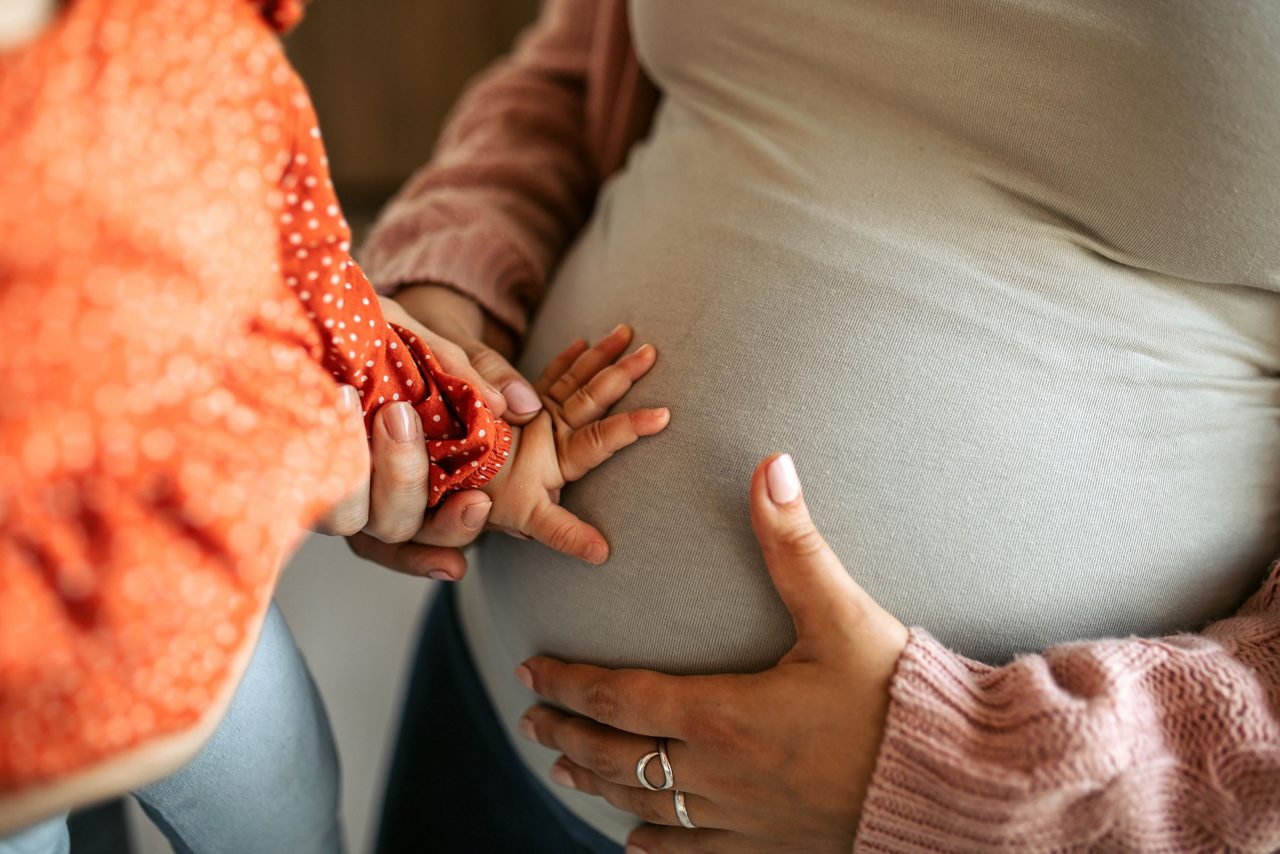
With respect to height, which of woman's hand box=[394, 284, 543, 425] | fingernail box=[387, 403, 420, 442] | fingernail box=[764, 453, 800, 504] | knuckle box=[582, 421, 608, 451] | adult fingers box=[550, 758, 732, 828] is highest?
fingernail box=[764, 453, 800, 504]

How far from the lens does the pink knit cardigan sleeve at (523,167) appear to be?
2.56 feet

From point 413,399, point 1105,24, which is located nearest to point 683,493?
point 413,399

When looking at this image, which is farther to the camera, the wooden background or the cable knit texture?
the wooden background

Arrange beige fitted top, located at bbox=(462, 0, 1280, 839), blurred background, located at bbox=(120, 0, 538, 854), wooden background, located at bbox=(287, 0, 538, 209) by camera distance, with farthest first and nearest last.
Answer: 1. wooden background, located at bbox=(287, 0, 538, 209)
2. blurred background, located at bbox=(120, 0, 538, 854)
3. beige fitted top, located at bbox=(462, 0, 1280, 839)

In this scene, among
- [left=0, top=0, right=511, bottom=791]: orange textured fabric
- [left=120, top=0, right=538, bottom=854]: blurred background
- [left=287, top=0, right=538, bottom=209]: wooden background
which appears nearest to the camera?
[left=0, top=0, right=511, bottom=791]: orange textured fabric

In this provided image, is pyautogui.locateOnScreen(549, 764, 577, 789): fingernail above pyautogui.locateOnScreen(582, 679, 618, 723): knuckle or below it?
below

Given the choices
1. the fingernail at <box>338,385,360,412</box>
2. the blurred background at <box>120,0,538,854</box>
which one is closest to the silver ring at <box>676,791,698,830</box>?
the fingernail at <box>338,385,360,412</box>

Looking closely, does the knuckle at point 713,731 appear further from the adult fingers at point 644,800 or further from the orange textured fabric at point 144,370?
the orange textured fabric at point 144,370

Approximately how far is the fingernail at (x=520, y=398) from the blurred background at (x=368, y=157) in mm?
978

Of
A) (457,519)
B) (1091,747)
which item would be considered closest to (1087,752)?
(1091,747)

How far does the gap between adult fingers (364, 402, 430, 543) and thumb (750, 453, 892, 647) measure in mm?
206

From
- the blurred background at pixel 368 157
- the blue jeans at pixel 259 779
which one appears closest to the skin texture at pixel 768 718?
the blue jeans at pixel 259 779

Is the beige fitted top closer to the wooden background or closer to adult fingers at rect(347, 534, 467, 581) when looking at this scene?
adult fingers at rect(347, 534, 467, 581)

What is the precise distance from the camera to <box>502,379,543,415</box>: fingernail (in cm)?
63
